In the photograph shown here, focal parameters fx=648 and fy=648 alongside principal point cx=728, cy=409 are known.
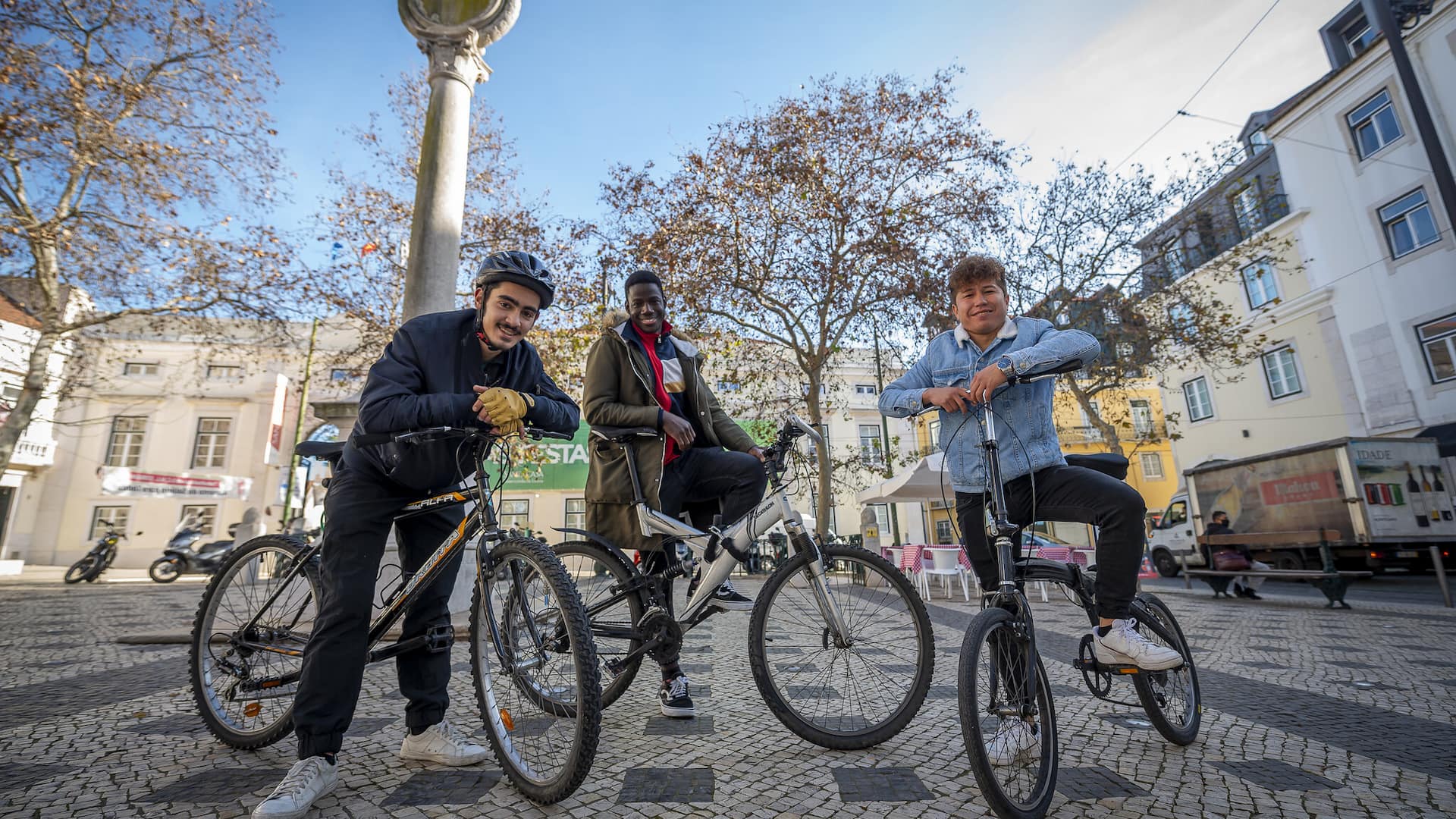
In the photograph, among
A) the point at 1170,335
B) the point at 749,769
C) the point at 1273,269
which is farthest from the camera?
the point at 1273,269

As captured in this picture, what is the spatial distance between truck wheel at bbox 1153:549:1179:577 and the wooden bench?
3024mm

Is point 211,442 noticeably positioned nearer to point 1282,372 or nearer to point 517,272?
point 517,272

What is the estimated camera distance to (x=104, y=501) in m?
25.9

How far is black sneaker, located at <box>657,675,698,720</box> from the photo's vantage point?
2756mm

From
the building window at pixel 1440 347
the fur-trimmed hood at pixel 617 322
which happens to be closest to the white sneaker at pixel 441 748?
the fur-trimmed hood at pixel 617 322

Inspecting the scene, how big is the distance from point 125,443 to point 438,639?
3360 centimetres

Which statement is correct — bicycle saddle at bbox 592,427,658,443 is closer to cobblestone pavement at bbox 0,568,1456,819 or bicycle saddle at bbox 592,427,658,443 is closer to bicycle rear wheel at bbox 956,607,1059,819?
cobblestone pavement at bbox 0,568,1456,819

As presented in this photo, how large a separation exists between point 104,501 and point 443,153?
3017 cm

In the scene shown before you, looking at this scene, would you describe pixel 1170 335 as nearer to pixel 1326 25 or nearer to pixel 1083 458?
pixel 1326 25

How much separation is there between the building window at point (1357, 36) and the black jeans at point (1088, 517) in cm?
2414

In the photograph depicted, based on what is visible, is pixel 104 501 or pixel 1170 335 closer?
pixel 1170 335

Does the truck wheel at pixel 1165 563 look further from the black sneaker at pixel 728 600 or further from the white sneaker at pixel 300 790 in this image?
the white sneaker at pixel 300 790

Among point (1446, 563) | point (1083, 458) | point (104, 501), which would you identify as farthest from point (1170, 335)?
point (104, 501)

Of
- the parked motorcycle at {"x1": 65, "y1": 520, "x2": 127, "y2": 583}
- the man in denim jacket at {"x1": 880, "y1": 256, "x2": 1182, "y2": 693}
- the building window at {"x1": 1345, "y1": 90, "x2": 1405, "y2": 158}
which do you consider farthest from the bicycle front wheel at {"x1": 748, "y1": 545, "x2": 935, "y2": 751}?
the building window at {"x1": 1345, "y1": 90, "x2": 1405, "y2": 158}
